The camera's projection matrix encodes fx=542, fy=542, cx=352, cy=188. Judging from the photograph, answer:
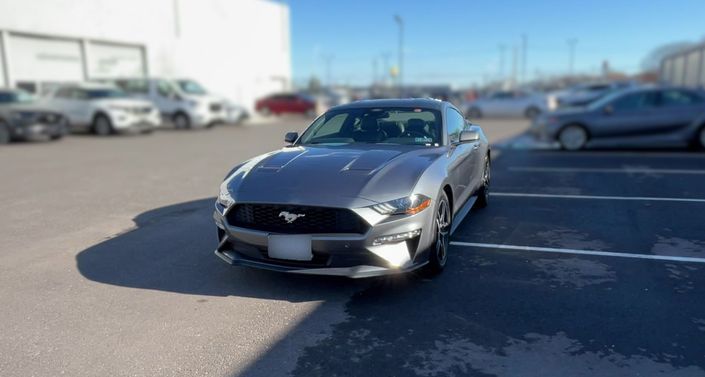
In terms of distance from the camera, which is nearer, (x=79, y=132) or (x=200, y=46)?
(x=79, y=132)

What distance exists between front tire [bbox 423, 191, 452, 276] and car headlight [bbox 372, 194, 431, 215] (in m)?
0.24

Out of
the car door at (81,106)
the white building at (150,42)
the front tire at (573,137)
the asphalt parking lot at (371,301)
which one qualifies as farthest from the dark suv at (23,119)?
the front tire at (573,137)

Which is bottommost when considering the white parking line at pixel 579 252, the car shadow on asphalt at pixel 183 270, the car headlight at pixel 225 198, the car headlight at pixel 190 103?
the car shadow on asphalt at pixel 183 270

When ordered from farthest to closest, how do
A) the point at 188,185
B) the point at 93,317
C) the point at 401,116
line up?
the point at 188,185, the point at 401,116, the point at 93,317

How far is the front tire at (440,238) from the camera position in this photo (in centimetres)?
438

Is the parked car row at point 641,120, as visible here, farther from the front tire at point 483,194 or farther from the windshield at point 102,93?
the windshield at point 102,93

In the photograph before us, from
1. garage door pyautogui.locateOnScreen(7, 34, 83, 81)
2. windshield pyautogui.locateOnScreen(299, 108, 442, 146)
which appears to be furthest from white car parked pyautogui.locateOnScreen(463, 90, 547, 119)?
windshield pyautogui.locateOnScreen(299, 108, 442, 146)

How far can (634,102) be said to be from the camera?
1246 centimetres

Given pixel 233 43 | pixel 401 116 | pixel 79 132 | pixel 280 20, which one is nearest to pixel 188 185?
pixel 401 116

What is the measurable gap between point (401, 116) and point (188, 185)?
185 inches

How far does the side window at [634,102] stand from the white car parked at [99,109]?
50.7ft

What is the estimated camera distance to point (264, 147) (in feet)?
49.0

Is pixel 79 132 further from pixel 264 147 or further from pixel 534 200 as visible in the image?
pixel 534 200

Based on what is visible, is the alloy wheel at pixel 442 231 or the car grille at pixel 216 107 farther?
the car grille at pixel 216 107
